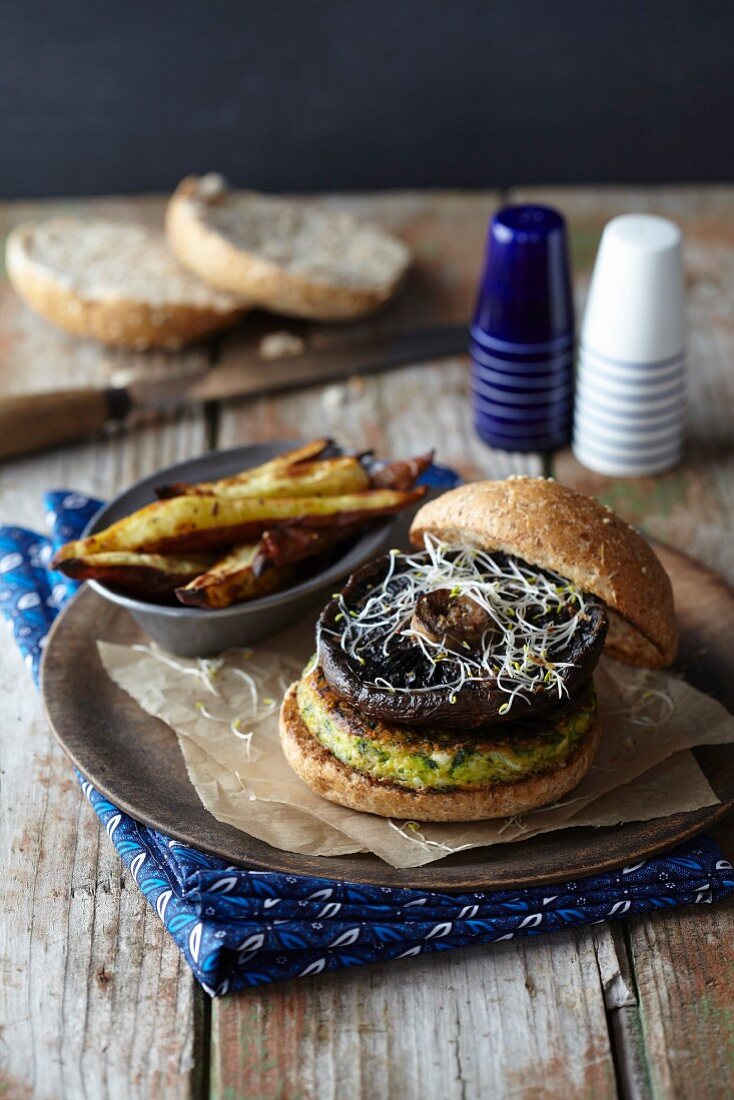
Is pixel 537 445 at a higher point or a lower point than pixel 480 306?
lower

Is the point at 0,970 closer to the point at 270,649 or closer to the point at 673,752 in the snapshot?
the point at 270,649

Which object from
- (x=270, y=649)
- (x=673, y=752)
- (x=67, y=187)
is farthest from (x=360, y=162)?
(x=673, y=752)

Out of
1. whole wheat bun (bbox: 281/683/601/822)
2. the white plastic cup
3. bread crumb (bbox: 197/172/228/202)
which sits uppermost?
the white plastic cup

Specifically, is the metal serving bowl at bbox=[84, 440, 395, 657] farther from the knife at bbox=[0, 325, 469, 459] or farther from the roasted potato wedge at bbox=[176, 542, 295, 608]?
the knife at bbox=[0, 325, 469, 459]

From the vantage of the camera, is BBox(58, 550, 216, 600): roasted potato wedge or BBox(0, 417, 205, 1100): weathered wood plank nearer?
BBox(0, 417, 205, 1100): weathered wood plank

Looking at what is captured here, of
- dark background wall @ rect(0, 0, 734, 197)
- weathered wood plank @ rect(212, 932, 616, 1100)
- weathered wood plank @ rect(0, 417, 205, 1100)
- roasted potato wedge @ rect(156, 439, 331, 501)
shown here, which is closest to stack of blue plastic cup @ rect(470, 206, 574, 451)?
roasted potato wedge @ rect(156, 439, 331, 501)

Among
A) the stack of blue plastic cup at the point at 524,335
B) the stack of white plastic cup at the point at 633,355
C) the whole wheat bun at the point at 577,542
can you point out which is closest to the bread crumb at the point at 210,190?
the stack of blue plastic cup at the point at 524,335
